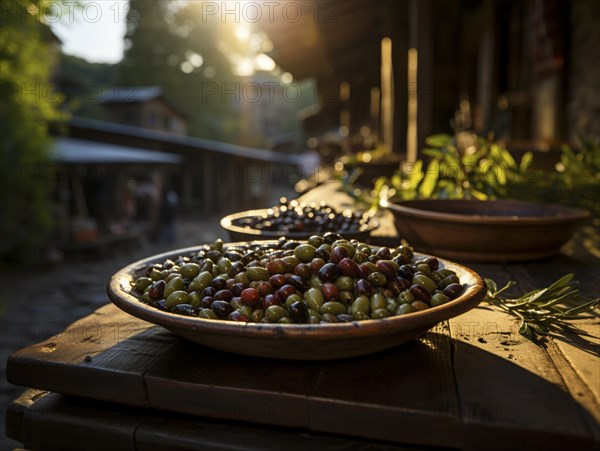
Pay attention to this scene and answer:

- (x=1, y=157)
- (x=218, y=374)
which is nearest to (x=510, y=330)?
(x=218, y=374)

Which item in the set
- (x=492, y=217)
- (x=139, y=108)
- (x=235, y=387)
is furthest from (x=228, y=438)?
(x=139, y=108)

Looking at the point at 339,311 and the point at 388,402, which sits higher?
the point at 339,311

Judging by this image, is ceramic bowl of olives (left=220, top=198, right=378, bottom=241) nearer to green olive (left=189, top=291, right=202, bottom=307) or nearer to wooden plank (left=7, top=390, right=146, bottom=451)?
green olive (left=189, top=291, right=202, bottom=307)

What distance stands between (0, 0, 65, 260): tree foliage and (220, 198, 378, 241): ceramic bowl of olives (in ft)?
29.8

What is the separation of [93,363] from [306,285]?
0.44 meters

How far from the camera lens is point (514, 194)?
2658 millimetres

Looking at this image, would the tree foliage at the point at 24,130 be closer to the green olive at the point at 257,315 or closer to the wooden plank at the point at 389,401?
the green olive at the point at 257,315

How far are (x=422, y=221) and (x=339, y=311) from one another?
3.26ft

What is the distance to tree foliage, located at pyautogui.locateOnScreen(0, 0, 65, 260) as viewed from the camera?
1022 cm

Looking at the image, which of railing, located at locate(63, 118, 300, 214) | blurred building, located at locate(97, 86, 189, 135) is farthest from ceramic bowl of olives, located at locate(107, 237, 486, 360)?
blurred building, located at locate(97, 86, 189, 135)

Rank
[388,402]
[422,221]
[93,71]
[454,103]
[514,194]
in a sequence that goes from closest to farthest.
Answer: [388,402], [422,221], [514,194], [454,103], [93,71]

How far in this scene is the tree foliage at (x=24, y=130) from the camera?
10219mm

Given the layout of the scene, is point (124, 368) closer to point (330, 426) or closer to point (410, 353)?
point (330, 426)

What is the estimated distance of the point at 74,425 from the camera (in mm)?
1092
